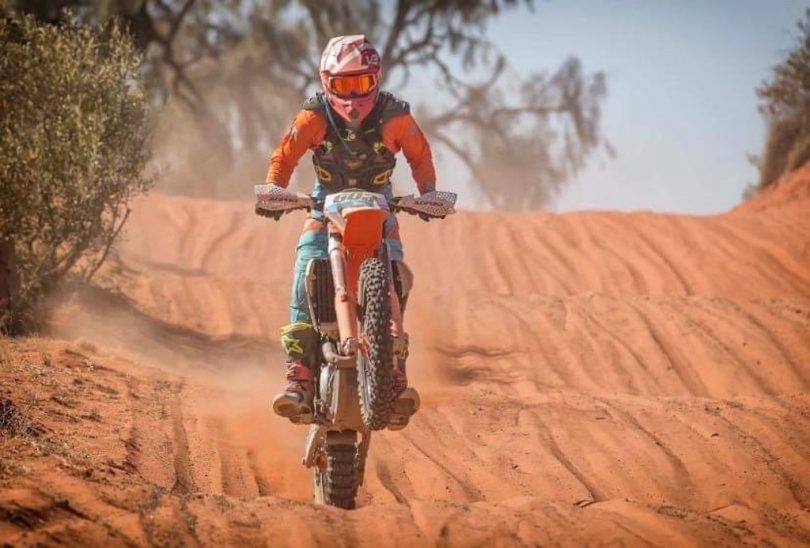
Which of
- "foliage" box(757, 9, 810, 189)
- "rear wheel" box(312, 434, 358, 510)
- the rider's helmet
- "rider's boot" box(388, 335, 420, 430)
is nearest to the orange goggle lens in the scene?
the rider's helmet

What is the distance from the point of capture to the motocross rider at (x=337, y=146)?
272 inches

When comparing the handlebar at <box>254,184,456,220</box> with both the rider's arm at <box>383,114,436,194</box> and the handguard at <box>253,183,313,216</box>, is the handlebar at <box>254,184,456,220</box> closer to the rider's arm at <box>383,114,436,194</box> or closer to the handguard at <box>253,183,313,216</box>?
the handguard at <box>253,183,313,216</box>

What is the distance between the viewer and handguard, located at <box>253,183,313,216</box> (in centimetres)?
693

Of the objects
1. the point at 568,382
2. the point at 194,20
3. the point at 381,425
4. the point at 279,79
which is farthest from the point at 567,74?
the point at 381,425

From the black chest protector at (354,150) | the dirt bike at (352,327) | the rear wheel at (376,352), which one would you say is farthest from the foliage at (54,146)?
the rear wheel at (376,352)

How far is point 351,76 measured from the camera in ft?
22.7

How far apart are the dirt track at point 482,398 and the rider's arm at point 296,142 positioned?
210 centimetres

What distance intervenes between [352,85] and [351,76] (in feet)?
0.21

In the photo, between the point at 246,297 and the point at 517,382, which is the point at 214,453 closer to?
the point at 517,382

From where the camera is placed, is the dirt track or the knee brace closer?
the dirt track

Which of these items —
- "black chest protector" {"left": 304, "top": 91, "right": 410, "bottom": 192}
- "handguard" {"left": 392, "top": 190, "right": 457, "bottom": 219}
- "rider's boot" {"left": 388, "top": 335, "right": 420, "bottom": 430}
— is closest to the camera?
"rider's boot" {"left": 388, "top": 335, "right": 420, "bottom": 430}

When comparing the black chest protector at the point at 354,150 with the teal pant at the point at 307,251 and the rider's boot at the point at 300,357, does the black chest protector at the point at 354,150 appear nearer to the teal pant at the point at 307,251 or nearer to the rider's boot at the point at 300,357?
the teal pant at the point at 307,251

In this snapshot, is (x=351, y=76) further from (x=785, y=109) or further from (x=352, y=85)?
(x=785, y=109)

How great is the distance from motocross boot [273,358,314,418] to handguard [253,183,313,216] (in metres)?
0.98
